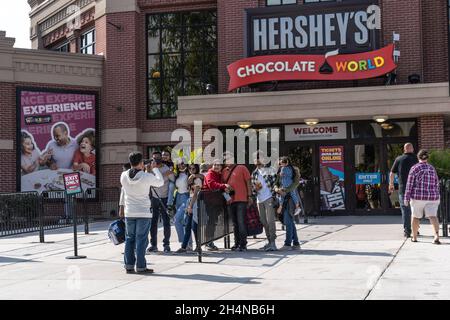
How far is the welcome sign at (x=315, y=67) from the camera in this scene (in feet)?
63.3

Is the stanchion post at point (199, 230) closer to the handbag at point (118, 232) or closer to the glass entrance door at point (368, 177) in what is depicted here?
the handbag at point (118, 232)

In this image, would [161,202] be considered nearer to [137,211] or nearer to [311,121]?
[137,211]

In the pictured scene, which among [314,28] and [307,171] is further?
[307,171]

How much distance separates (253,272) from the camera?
9.00 meters

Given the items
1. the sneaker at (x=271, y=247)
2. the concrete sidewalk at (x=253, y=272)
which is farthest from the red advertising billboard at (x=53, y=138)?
the sneaker at (x=271, y=247)

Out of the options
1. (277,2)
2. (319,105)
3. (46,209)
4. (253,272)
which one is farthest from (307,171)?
Answer: (253,272)

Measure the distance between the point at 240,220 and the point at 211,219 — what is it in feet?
1.81

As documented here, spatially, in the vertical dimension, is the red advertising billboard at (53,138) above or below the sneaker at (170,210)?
above

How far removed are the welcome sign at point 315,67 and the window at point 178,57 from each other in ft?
11.0

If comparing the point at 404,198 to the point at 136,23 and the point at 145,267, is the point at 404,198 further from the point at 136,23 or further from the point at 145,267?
the point at 136,23

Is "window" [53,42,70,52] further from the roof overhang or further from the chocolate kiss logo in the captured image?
the chocolate kiss logo

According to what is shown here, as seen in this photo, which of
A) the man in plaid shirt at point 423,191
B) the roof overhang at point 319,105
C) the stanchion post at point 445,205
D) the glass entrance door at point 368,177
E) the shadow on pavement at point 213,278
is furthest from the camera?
the glass entrance door at point 368,177
